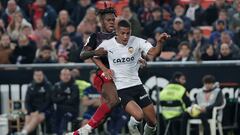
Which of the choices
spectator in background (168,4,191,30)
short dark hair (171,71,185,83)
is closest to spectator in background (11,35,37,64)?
spectator in background (168,4,191,30)

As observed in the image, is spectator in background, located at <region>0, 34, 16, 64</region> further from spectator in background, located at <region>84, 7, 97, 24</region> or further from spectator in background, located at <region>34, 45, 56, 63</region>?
spectator in background, located at <region>84, 7, 97, 24</region>

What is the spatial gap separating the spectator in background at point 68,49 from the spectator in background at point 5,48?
3.58ft

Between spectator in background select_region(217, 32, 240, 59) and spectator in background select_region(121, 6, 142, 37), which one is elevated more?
spectator in background select_region(121, 6, 142, 37)

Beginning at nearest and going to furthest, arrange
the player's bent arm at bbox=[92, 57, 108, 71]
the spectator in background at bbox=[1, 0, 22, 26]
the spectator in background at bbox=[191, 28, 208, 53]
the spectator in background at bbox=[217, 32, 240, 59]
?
the player's bent arm at bbox=[92, 57, 108, 71], the spectator in background at bbox=[217, 32, 240, 59], the spectator in background at bbox=[191, 28, 208, 53], the spectator in background at bbox=[1, 0, 22, 26]

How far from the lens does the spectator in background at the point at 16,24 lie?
2411 centimetres

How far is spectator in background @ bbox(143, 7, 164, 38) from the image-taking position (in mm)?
23297

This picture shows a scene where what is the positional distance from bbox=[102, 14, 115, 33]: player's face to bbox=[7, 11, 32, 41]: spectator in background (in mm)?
8144

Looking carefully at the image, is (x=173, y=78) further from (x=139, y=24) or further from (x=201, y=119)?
(x=139, y=24)

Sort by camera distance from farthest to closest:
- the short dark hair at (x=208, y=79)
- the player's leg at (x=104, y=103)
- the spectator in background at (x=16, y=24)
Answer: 1. the spectator in background at (x=16, y=24)
2. the short dark hair at (x=208, y=79)
3. the player's leg at (x=104, y=103)

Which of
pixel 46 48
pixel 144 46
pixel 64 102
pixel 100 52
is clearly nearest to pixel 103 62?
pixel 100 52

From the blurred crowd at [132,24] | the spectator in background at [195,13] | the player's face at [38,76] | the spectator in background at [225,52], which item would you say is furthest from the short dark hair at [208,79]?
the player's face at [38,76]

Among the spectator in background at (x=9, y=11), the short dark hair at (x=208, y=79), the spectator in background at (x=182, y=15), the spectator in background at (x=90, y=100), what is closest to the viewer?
the short dark hair at (x=208, y=79)

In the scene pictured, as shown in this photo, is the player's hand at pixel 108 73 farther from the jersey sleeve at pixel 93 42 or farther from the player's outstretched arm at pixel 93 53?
the jersey sleeve at pixel 93 42

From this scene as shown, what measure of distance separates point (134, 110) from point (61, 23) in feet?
29.3
